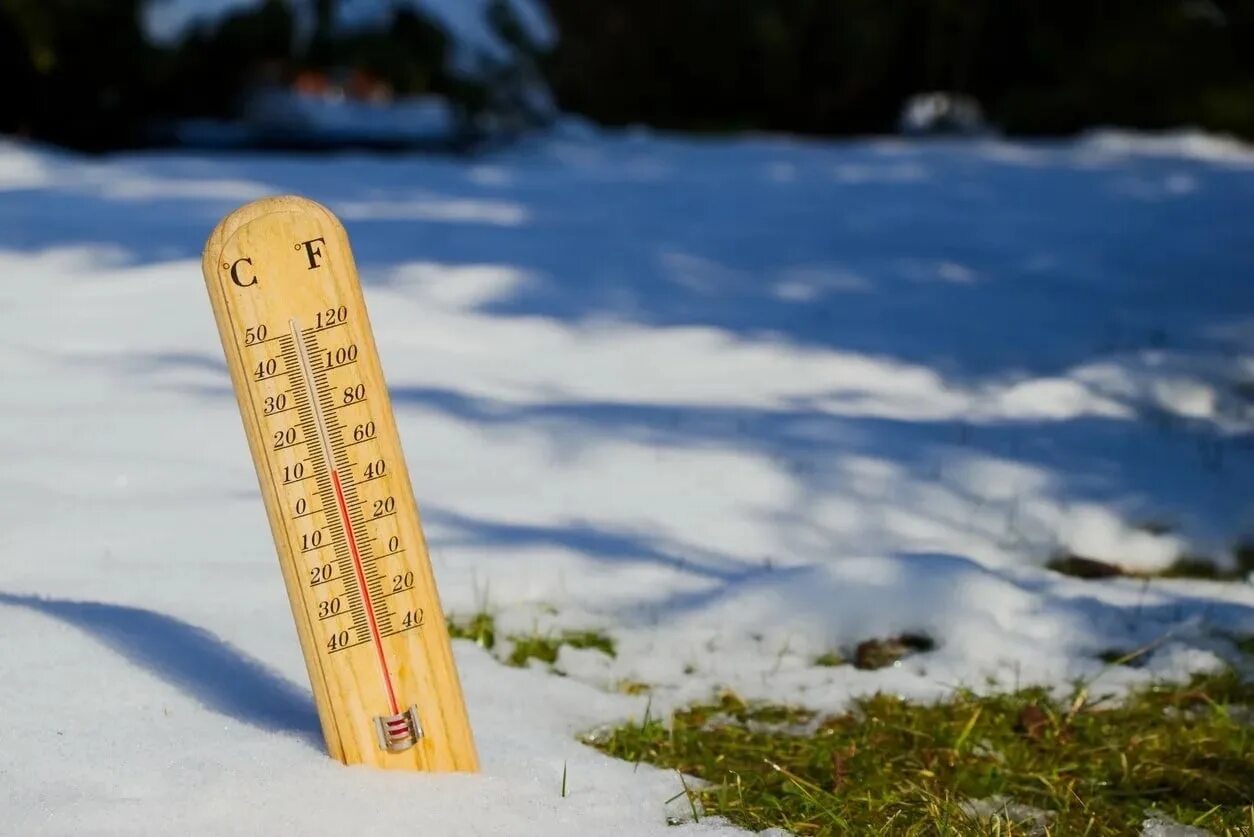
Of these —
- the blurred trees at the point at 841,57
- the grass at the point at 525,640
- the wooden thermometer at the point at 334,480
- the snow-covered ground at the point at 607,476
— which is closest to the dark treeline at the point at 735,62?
the blurred trees at the point at 841,57

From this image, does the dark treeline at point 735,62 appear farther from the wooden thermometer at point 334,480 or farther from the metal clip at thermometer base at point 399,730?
the metal clip at thermometer base at point 399,730

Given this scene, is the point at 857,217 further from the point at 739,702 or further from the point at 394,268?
the point at 739,702

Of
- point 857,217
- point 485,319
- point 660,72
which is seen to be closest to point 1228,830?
point 485,319

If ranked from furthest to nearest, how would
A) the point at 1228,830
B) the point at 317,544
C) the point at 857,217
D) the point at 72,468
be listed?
the point at 857,217, the point at 72,468, the point at 1228,830, the point at 317,544

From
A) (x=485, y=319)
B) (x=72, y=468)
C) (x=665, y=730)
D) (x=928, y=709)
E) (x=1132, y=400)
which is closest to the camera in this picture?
(x=665, y=730)

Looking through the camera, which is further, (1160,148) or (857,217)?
(1160,148)

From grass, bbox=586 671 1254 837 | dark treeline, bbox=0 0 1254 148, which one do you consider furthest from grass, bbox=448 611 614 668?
dark treeline, bbox=0 0 1254 148
